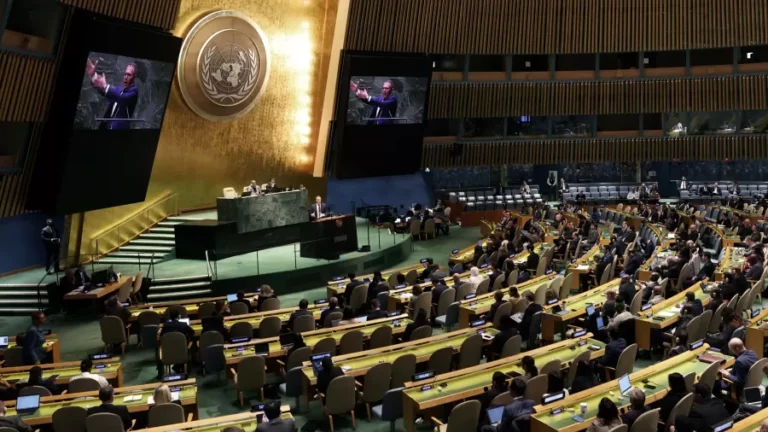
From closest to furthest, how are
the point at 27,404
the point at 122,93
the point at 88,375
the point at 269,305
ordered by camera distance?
the point at 27,404 < the point at 88,375 < the point at 269,305 < the point at 122,93

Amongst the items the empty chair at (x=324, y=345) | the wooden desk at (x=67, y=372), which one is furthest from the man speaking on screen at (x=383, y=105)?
the wooden desk at (x=67, y=372)

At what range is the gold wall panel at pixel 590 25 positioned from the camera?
89.4 feet

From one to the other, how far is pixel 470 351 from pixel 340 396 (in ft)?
7.21

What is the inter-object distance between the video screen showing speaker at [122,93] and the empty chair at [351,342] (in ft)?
29.1

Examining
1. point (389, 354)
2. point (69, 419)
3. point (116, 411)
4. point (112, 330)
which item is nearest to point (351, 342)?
point (389, 354)

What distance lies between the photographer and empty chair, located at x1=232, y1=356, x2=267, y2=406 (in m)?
9.50

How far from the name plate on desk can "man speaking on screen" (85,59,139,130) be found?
3.06 metres

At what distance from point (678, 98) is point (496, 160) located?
7.53m

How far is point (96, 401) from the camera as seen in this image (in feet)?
26.7

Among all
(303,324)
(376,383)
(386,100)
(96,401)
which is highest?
(386,100)

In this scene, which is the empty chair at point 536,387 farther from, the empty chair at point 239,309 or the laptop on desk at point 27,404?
the empty chair at point 239,309

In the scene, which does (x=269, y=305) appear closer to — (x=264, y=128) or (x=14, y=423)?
(x=14, y=423)

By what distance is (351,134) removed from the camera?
24.0 metres

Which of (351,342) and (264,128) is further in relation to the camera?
(264,128)
